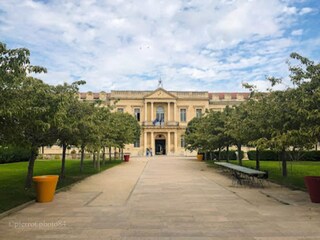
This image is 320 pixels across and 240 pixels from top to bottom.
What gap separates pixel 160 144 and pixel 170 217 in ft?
212

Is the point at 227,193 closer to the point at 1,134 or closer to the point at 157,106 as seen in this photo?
the point at 1,134

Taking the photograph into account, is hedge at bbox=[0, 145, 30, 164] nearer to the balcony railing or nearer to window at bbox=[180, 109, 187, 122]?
the balcony railing

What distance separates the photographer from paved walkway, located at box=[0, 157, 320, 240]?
24.4 feet

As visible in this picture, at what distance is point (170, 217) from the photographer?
911 centimetres

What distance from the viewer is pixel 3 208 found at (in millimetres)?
10305

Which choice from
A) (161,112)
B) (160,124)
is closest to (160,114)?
(161,112)

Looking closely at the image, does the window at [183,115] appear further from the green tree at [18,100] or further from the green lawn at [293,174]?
the green tree at [18,100]

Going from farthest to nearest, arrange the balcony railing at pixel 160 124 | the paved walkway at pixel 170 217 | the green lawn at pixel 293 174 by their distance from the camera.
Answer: the balcony railing at pixel 160 124, the green lawn at pixel 293 174, the paved walkway at pixel 170 217

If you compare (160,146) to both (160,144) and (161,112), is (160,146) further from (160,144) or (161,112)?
(161,112)

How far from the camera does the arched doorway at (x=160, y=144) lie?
72812mm

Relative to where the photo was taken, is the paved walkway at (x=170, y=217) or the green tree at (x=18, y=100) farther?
the green tree at (x=18, y=100)

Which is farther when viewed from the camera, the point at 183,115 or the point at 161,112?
the point at 183,115

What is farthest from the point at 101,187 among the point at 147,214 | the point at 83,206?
the point at 147,214

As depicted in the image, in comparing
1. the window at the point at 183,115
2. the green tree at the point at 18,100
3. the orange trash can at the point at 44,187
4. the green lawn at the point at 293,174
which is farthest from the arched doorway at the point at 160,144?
the green tree at the point at 18,100
